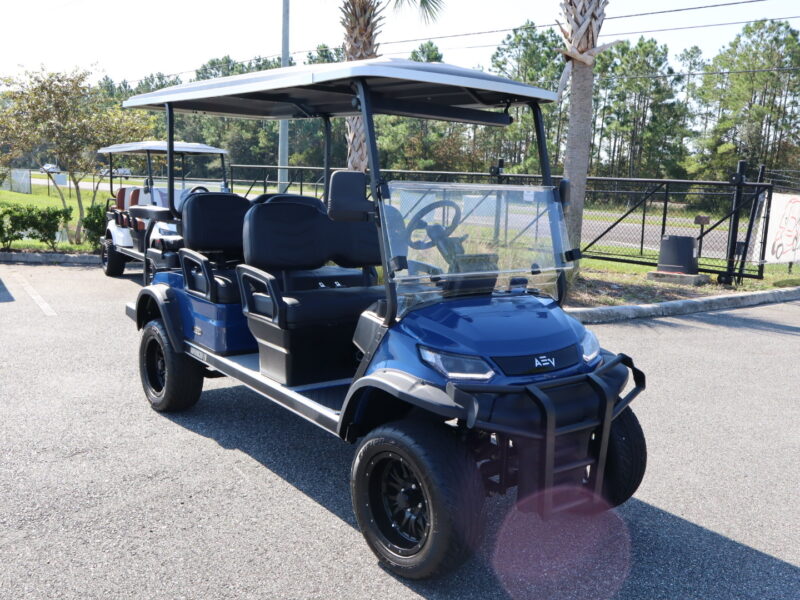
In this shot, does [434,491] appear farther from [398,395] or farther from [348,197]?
[348,197]

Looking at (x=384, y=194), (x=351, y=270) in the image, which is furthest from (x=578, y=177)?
(x=384, y=194)

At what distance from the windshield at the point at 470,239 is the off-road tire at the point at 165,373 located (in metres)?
2.16

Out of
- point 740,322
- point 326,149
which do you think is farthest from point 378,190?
point 740,322

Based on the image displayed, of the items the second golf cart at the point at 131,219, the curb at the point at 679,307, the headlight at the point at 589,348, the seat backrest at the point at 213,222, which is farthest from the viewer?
the second golf cart at the point at 131,219

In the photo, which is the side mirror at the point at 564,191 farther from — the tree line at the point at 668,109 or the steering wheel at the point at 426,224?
the tree line at the point at 668,109

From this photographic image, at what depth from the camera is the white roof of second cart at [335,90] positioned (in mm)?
3449

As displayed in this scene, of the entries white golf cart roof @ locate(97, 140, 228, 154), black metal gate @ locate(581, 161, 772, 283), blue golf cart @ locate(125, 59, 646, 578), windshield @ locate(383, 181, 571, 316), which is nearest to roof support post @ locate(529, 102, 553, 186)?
blue golf cart @ locate(125, 59, 646, 578)

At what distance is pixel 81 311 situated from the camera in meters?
8.52

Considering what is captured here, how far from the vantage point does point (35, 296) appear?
366 inches

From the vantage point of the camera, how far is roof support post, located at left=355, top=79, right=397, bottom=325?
3.33m

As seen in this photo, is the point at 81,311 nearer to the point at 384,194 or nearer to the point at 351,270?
the point at 351,270

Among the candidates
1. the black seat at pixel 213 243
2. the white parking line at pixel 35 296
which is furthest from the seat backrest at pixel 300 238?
the white parking line at pixel 35 296

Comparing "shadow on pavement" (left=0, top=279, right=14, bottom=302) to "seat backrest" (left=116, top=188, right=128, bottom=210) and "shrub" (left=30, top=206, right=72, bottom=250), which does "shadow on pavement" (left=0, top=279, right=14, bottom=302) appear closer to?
"seat backrest" (left=116, top=188, right=128, bottom=210)

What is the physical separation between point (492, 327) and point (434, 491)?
0.76 meters
